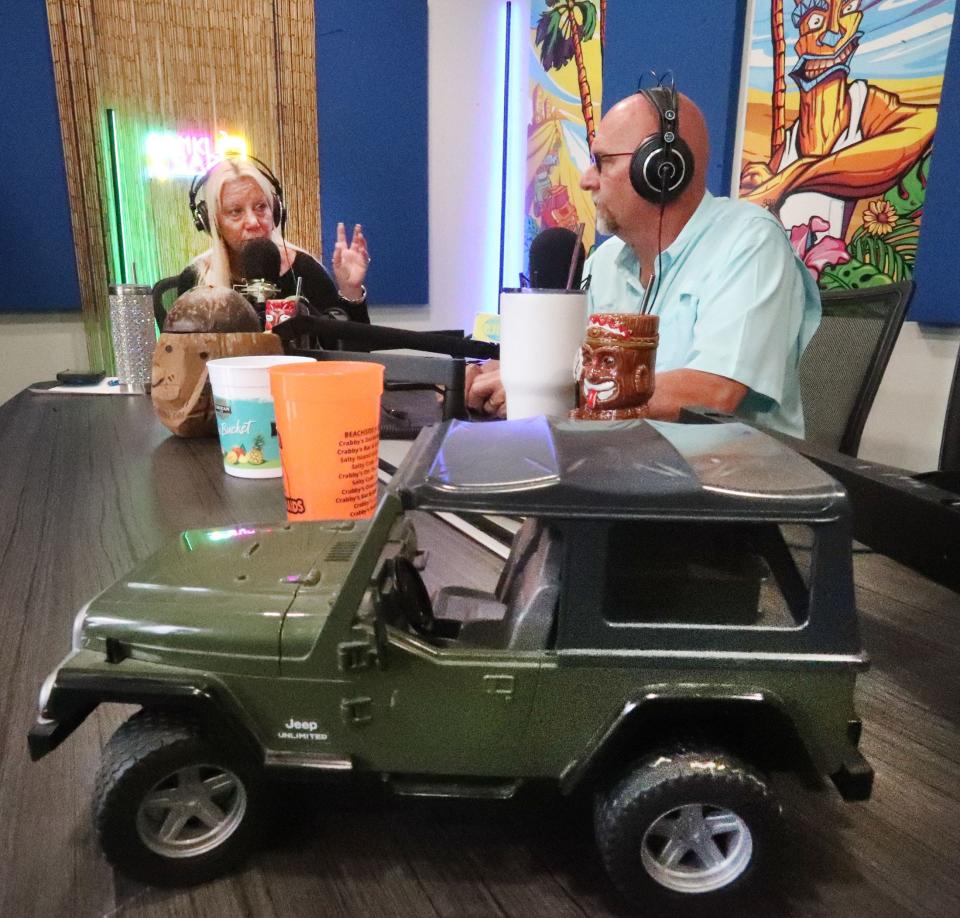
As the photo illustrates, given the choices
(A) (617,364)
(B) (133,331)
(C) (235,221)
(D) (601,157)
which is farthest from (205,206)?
(A) (617,364)

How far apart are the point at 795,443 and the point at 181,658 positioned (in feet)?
1.43

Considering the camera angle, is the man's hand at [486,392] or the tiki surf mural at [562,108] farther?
the tiki surf mural at [562,108]

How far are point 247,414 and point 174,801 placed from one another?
564 mm

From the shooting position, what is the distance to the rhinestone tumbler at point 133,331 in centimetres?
143

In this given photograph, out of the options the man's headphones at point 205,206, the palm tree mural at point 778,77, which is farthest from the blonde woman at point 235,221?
the palm tree mural at point 778,77

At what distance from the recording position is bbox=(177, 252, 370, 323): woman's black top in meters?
2.07

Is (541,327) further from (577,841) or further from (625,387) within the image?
(577,841)

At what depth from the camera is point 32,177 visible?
2803mm

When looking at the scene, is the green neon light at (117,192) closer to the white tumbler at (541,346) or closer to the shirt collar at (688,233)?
the shirt collar at (688,233)

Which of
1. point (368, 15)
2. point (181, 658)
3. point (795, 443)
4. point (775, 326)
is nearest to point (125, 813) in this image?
point (181, 658)

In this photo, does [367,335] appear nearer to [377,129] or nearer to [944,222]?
[944,222]

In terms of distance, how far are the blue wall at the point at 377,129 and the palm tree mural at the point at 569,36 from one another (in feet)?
1.77

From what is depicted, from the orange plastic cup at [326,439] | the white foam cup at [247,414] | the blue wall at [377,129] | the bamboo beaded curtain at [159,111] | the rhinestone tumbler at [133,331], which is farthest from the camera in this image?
the blue wall at [377,129]

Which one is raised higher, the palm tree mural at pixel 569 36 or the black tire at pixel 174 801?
the palm tree mural at pixel 569 36
